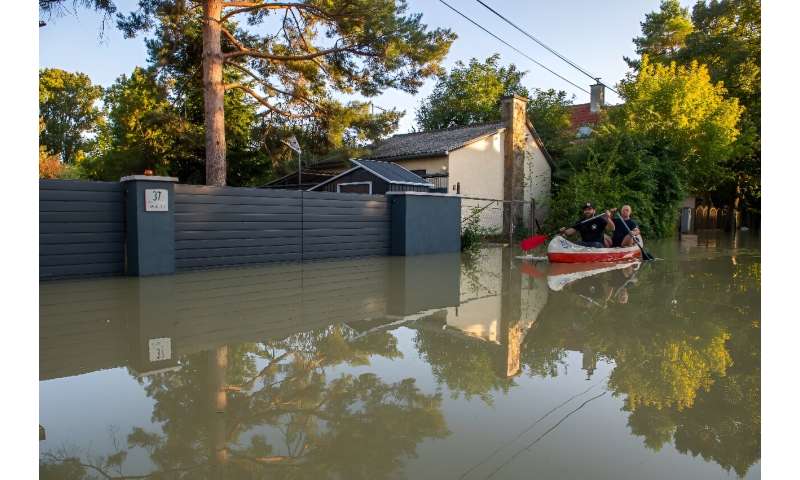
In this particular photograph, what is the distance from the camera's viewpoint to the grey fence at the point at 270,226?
38.0 ft

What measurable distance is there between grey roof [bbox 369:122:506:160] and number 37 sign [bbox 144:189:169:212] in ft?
42.1

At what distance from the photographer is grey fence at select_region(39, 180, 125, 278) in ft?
32.3

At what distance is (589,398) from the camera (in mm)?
3975

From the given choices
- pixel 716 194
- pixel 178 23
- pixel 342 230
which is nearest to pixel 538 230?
pixel 342 230

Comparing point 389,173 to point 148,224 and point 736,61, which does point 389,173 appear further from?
point 736,61

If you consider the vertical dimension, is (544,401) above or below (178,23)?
below

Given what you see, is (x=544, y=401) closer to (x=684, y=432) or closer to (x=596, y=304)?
(x=684, y=432)

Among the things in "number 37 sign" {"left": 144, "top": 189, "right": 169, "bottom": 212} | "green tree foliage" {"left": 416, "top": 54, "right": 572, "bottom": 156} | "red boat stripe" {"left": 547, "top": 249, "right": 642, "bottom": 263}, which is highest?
"green tree foliage" {"left": 416, "top": 54, "right": 572, "bottom": 156}

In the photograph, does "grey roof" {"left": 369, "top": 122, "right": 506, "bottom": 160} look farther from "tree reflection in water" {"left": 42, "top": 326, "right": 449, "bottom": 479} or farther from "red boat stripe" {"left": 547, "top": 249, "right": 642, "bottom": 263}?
"tree reflection in water" {"left": 42, "top": 326, "right": 449, "bottom": 479}

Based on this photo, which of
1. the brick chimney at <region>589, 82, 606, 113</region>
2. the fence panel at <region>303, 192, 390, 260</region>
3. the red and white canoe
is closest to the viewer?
the red and white canoe

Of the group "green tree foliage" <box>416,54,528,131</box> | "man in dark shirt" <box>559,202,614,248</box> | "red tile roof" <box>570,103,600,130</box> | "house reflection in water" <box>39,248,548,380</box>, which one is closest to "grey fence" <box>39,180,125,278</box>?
"house reflection in water" <box>39,248,548,380</box>

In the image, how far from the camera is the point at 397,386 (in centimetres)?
420

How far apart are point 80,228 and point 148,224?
3.64 ft
